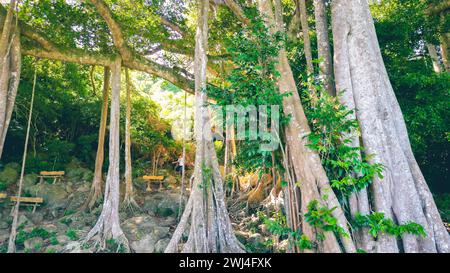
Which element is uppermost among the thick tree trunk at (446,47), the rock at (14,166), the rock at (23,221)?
the thick tree trunk at (446,47)

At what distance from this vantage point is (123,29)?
6156 millimetres

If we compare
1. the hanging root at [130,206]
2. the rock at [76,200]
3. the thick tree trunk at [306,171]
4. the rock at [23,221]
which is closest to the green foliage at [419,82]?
the thick tree trunk at [306,171]

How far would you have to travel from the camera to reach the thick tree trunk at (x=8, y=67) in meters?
4.56

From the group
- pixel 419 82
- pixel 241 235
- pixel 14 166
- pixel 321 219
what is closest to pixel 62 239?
pixel 241 235

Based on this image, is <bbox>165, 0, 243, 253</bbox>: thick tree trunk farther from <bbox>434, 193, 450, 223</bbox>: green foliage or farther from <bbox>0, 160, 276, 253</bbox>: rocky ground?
<bbox>434, 193, 450, 223</bbox>: green foliage

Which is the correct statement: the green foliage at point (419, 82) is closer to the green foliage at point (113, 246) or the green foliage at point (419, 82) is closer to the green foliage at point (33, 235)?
the green foliage at point (113, 246)

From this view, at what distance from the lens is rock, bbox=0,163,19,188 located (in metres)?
7.19

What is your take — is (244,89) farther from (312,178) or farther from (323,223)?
(323,223)

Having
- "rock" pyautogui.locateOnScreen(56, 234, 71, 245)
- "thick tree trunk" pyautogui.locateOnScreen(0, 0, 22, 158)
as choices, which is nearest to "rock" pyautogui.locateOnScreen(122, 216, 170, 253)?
"rock" pyautogui.locateOnScreen(56, 234, 71, 245)

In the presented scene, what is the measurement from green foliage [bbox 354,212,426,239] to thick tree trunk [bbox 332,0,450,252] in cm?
11

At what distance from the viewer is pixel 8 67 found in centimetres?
478

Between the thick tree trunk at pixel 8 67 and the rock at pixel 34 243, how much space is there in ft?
5.05
